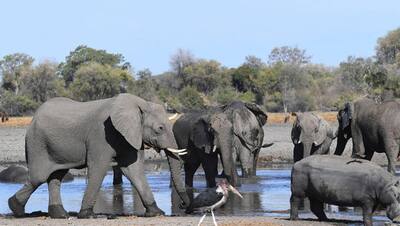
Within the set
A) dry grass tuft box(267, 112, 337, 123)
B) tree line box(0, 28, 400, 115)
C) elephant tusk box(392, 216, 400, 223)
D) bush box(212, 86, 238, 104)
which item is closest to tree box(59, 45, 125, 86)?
tree line box(0, 28, 400, 115)

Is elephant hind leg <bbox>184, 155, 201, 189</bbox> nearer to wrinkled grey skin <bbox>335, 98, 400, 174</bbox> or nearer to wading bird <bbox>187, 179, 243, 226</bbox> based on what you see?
wrinkled grey skin <bbox>335, 98, 400, 174</bbox>

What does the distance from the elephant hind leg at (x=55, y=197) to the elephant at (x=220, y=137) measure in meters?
4.60

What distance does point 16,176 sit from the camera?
2781 centimetres

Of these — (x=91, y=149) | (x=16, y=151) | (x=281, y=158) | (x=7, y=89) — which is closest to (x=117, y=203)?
(x=91, y=149)

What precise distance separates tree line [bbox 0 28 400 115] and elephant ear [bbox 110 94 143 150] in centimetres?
6042

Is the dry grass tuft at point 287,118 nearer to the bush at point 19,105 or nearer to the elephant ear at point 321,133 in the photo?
the bush at point 19,105

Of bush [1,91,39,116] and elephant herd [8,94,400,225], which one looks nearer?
elephant herd [8,94,400,225]

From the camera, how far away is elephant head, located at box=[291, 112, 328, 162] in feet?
84.2

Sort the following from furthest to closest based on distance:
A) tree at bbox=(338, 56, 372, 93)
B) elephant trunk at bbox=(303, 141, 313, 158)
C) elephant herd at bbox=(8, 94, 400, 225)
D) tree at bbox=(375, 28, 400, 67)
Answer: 1. tree at bbox=(375, 28, 400, 67)
2. tree at bbox=(338, 56, 372, 93)
3. elephant trunk at bbox=(303, 141, 313, 158)
4. elephant herd at bbox=(8, 94, 400, 225)

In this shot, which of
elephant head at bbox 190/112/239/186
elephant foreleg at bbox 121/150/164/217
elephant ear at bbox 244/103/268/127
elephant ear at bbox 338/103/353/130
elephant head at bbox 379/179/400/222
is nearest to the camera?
elephant head at bbox 379/179/400/222

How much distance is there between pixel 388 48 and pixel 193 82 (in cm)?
2198

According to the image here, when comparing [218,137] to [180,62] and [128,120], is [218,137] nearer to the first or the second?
[128,120]

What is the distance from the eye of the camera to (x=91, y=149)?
16578 mm

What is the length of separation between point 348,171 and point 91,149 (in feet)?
14.3
